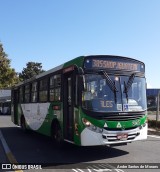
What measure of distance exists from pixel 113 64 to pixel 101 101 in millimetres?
1350

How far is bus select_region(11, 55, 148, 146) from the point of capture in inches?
392

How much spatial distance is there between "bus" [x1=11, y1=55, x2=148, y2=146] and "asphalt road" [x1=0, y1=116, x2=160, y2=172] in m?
0.53

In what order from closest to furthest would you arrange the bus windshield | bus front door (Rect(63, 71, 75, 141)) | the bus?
the bus → the bus windshield → bus front door (Rect(63, 71, 75, 141))

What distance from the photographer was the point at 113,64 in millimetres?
10680

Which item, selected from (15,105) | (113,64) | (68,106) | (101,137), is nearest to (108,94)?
(113,64)

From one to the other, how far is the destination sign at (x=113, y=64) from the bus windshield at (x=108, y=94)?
0.30m

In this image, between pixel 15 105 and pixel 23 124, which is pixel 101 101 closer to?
pixel 23 124

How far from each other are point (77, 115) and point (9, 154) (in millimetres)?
2924

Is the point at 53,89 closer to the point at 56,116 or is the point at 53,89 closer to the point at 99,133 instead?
the point at 56,116

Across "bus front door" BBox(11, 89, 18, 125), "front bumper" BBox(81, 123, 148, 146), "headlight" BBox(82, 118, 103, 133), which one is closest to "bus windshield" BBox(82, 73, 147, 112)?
"headlight" BBox(82, 118, 103, 133)

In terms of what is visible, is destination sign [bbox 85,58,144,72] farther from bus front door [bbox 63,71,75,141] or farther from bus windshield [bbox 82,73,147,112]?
bus front door [bbox 63,71,75,141]

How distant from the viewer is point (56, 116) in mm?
12344

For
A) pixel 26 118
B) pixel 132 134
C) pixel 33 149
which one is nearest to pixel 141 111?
pixel 132 134

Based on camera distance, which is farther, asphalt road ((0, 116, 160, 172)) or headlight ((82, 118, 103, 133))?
headlight ((82, 118, 103, 133))
